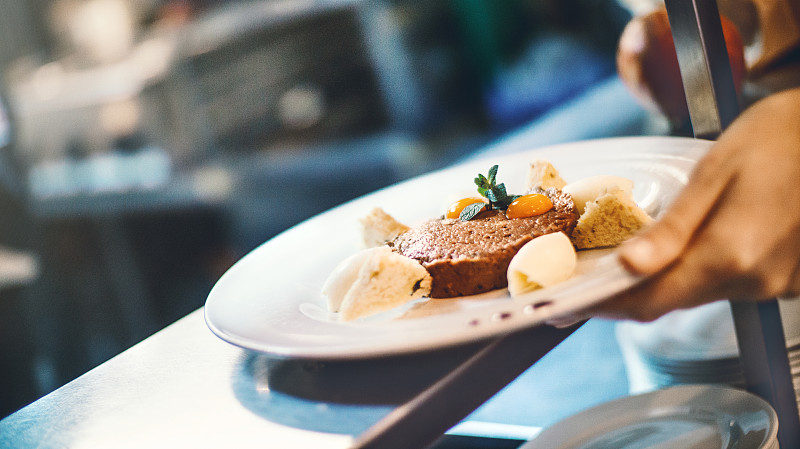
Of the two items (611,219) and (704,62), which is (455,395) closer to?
(611,219)

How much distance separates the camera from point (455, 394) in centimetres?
41

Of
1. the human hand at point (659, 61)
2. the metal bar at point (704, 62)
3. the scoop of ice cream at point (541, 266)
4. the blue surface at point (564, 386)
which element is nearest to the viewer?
the scoop of ice cream at point (541, 266)

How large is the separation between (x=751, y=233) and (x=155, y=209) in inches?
134

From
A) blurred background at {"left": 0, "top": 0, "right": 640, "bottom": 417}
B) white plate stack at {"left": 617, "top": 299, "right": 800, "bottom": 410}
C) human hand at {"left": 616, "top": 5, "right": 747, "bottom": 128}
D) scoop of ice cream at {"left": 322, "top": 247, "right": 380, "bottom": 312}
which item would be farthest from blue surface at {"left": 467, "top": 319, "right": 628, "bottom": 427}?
blurred background at {"left": 0, "top": 0, "right": 640, "bottom": 417}

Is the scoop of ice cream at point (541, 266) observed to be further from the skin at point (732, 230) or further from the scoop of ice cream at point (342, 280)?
the scoop of ice cream at point (342, 280)

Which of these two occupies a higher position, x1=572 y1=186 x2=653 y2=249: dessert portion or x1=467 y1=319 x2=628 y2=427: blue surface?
x1=572 y1=186 x2=653 y2=249: dessert portion

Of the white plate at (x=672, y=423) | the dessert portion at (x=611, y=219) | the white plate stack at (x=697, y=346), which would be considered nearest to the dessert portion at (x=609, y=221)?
the dessert portion at (x=611, y=219)

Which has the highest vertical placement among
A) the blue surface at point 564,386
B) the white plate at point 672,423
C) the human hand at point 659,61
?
the human hand at point 659,61

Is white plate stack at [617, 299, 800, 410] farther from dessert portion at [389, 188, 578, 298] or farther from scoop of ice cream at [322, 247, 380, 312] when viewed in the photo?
scoop of ice cream at [322, 247, 380, 312]

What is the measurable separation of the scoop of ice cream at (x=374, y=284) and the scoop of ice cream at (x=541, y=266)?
10 cm

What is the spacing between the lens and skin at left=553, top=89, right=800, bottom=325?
18.2 inches

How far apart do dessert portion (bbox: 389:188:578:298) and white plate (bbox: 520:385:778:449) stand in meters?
0.24

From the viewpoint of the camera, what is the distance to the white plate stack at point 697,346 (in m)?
0.85

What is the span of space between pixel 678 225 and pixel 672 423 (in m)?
0.32
